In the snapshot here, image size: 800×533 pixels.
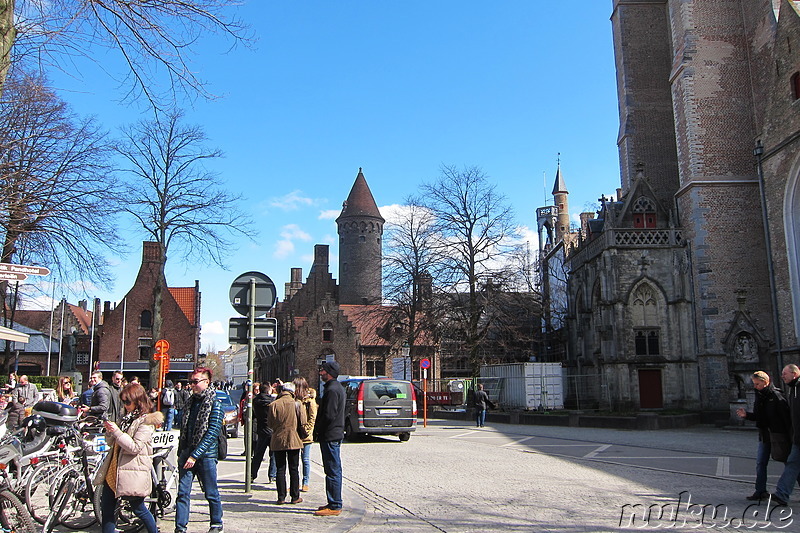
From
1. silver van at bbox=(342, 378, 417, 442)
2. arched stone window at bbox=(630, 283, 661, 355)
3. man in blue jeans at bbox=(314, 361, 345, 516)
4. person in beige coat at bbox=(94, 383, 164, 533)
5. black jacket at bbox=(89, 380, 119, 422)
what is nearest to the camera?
person in beige coat at bbox=(94, 383, 164, 533)

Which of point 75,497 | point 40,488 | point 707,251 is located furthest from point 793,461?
point 707,251

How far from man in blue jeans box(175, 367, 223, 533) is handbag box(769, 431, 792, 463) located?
6.63 meters

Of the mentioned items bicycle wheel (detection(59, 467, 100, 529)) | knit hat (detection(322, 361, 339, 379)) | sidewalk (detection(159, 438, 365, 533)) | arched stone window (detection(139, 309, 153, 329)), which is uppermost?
arched stone window (detection(139, 309, 153, 329))

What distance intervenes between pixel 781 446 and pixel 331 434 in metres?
5.52

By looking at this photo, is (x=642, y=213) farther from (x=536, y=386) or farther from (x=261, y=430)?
(x=261, y=430)

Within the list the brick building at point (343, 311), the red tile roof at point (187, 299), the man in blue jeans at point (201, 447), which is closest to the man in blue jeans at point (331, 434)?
the man in blue jeans at point (201, 447)

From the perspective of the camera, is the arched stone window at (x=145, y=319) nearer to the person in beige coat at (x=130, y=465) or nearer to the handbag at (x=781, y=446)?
the person in beige coat at (x=130, y=465)

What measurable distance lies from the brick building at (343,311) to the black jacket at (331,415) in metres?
31.8

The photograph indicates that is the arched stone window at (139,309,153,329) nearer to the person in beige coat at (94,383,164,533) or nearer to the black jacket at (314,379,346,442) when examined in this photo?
the black jacket at (314,379,346,442)

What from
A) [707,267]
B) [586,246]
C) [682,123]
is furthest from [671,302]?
[682,123]

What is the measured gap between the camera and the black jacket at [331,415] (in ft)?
27.8

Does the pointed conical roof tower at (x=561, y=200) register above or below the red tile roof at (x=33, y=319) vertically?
above
